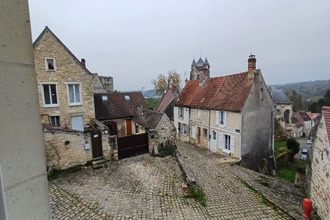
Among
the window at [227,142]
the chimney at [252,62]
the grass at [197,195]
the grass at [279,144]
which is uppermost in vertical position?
the chimney at [252,62]

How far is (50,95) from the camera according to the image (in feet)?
41.3

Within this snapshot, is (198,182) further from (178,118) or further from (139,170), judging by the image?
(178,118)

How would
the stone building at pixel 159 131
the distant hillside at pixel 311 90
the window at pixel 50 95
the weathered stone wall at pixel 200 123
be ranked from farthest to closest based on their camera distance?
the distant hillside at pixel 311 90 < the weathered stone wall at pixel 200 123 < the window at pixel 50 95 < the stone building at pixel 159 131

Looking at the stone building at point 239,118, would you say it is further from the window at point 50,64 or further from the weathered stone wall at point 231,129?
the window at point 50,64

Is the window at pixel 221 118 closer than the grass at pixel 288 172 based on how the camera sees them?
Yes

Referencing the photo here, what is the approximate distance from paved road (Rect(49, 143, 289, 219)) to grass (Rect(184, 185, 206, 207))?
20cm

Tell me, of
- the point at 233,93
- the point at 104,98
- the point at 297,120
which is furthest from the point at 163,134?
the point at 297,120

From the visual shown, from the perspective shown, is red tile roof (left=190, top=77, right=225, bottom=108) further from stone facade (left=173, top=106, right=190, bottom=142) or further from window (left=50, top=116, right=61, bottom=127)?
window (left=50, top=116, right=61, bottom=127)

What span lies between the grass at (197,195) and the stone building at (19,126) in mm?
6795

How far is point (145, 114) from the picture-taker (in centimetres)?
1480

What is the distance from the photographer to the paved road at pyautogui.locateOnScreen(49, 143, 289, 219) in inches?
244

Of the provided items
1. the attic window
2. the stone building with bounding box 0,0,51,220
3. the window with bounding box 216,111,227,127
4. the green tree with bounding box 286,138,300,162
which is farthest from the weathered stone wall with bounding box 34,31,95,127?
the green tree with bounding box 286,138,300,162

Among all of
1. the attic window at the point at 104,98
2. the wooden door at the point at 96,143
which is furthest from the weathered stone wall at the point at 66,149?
the attic window at the point at 104,98

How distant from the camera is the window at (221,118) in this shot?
47.2 feet
